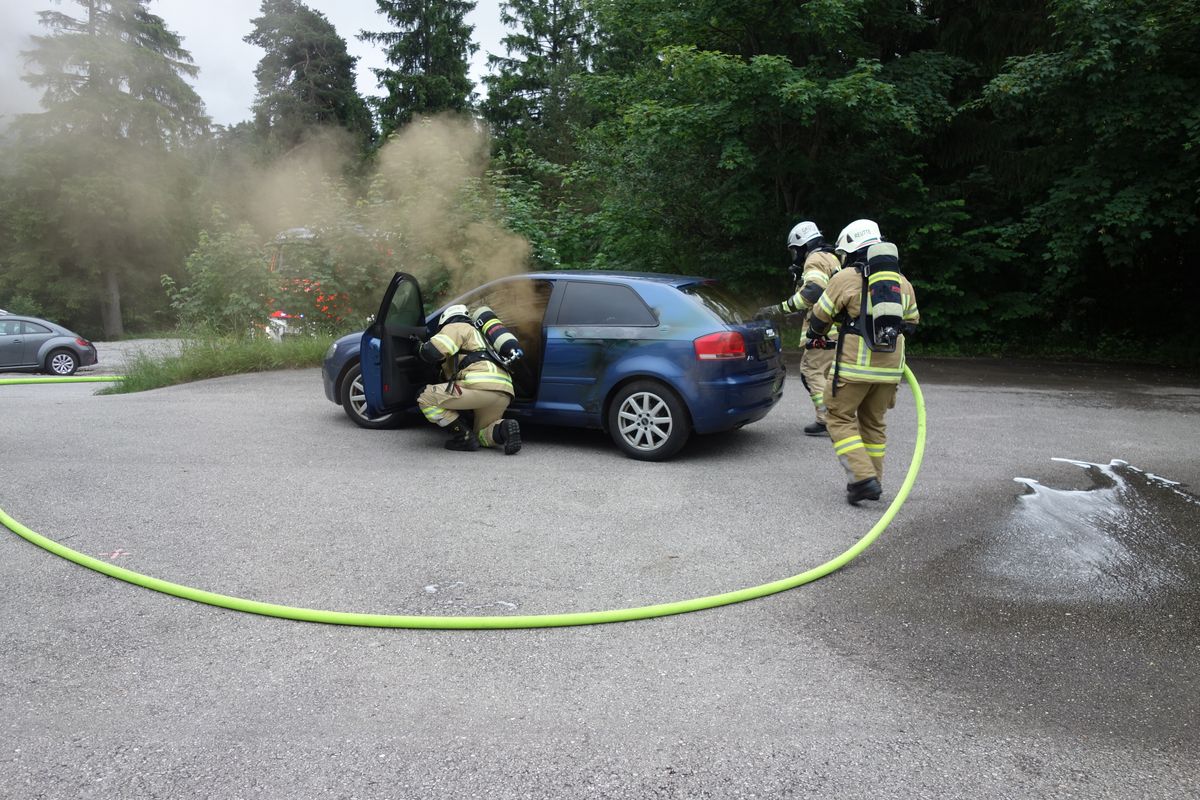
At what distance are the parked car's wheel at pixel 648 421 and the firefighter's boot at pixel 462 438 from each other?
118 cm

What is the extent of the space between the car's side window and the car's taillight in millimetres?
452

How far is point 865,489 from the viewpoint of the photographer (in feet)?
19.0

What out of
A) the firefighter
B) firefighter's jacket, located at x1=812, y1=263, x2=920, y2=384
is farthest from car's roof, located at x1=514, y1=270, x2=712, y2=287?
firefighter's jacket, located at x1=812, y1=263, x2=920, y2=384

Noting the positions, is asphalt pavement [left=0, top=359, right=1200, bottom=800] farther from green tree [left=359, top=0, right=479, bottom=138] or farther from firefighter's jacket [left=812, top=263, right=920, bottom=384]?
green tree [left=359, top=0, right=479, bottom=138]

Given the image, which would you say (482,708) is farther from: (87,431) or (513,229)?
(513,229)

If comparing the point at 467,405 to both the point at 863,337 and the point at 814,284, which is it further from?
the point at 863,337

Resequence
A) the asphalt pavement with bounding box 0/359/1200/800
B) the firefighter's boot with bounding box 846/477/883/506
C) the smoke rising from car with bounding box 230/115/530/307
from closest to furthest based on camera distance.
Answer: the asphalt pavement with bounding box 0/359/1200/800 < the firefighter's boot with bounding box 846/477/883/506 < the smoke rising from car with bounding box 230/115/530/307

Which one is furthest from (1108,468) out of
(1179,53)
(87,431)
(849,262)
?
(87,431)

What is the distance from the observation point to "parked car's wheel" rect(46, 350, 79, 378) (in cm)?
1795

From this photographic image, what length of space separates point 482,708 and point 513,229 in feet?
41.0

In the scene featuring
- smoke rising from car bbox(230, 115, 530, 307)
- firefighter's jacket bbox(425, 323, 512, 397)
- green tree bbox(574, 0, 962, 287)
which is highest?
green tree bbox(574, 0, 962, 287)

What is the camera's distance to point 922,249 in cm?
1590

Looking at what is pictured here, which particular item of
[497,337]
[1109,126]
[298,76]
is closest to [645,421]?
[497,337]

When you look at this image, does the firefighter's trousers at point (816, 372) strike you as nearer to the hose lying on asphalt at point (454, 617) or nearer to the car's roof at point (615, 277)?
the car's roof at point (615, 277)
